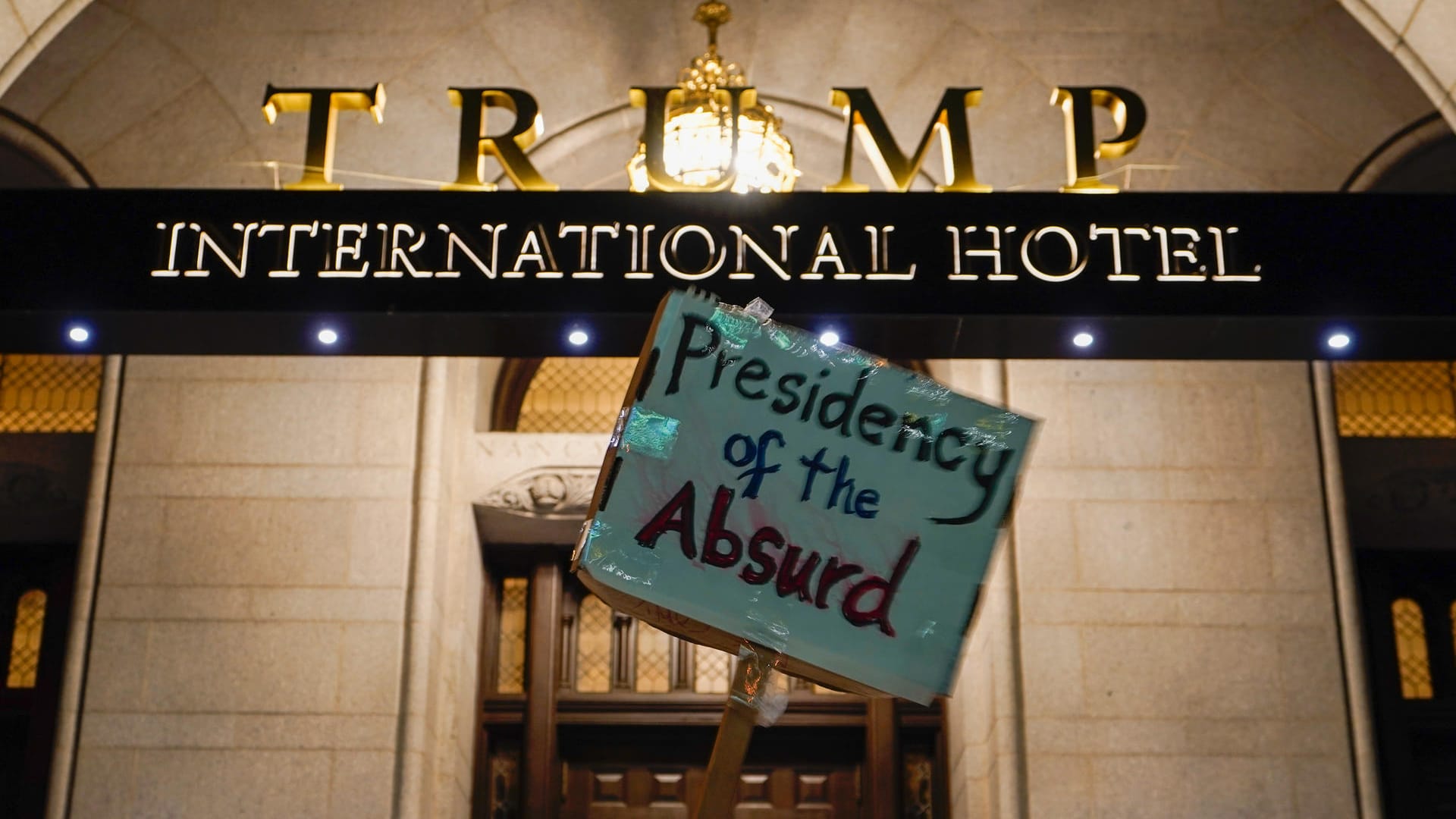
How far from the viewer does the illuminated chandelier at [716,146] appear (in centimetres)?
788

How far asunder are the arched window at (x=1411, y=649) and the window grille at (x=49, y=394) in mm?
8099

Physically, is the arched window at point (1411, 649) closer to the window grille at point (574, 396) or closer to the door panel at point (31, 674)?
the window grille at point (574, 396)

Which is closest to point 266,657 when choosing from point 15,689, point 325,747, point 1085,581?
point 325,747

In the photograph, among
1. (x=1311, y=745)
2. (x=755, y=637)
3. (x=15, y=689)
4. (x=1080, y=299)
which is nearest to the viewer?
(x=755, y=637)

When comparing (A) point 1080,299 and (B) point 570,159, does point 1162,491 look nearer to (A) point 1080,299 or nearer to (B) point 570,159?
(A) point 1080,299

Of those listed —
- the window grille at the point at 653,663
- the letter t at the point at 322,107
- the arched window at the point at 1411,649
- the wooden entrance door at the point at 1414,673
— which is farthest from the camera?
the window grille at the point at 653,663

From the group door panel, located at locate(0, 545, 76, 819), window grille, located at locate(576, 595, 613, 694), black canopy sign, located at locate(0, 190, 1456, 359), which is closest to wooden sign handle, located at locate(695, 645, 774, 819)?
black canopy sign, located at locate(0, 190, 1456, 359)

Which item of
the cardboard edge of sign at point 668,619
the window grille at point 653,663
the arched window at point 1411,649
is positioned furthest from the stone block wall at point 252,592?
the arched window at point 1411,649

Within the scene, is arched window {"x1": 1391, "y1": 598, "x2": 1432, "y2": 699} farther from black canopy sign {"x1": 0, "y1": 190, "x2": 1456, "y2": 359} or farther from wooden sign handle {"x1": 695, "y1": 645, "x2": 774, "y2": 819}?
wooden sign handle {"x1": 695, "y1": 645, "x2": 774, "y2": 819}

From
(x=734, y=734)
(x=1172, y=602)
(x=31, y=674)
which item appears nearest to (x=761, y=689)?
(x=734, y=734)

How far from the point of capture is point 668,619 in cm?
390

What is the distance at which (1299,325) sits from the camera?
19.6ft

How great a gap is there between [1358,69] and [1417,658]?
3550mm

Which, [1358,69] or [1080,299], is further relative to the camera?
[1358,69]
